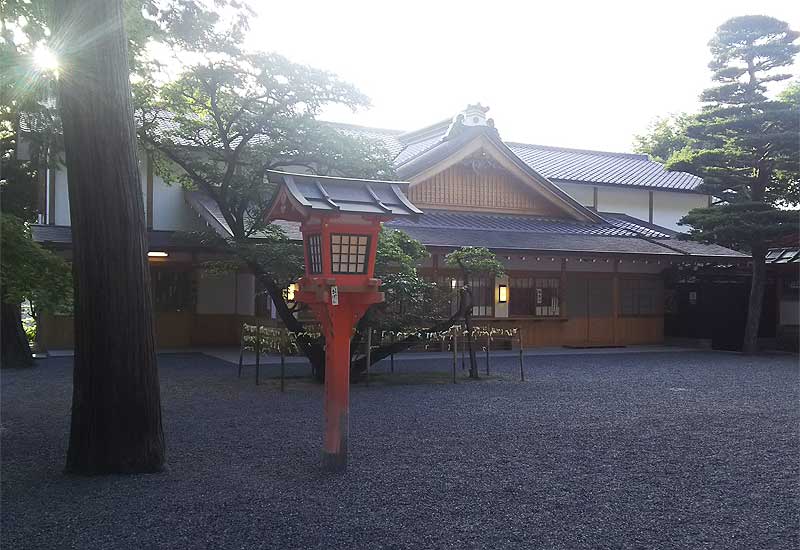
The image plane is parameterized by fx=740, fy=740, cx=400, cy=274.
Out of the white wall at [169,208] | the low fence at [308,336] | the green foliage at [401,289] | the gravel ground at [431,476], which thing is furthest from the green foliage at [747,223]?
the white wall at [169,208]

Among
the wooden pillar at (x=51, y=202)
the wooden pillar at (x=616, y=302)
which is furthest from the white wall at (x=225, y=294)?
the wooden pillar at (x=616, y=302)

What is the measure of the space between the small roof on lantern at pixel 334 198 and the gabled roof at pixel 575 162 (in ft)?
46.4

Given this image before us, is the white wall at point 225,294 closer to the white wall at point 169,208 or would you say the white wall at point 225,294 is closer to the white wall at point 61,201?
the white wall at point 169,208

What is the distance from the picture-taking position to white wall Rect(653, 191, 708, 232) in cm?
2353

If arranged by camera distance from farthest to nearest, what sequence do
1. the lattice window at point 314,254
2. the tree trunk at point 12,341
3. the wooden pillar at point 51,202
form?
the wooden pillar at point 51,202, the tree trunk at point 12,341, the lattice window at point 314,254

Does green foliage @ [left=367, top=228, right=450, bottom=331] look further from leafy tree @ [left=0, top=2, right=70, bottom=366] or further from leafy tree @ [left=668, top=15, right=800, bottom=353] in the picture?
leafy tree @ [left=668, top=15, right=800, bottom=353]

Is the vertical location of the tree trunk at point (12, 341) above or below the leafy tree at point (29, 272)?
below

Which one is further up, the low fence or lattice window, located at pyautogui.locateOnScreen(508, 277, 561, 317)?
lattice window, located at pyautogui.locateOnScreen(508, 277, 561, 317)

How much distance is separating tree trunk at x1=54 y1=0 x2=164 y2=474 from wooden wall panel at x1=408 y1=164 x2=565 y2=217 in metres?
12.5

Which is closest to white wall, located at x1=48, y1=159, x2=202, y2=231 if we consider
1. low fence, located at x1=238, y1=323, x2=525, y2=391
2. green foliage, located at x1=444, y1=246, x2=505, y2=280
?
low fence, located at x1=238, y1=323, x2=525, y2=391

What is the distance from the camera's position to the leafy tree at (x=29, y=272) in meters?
5.86

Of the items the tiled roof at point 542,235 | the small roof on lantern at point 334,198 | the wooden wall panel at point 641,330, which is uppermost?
the tiled roof at point 542,235

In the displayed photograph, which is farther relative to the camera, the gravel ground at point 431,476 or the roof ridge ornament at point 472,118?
the roof ridge ornament at point 472,118

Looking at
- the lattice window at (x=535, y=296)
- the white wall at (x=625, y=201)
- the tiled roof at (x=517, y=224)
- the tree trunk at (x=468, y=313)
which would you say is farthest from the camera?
the white wall at (x=625, y=201)
